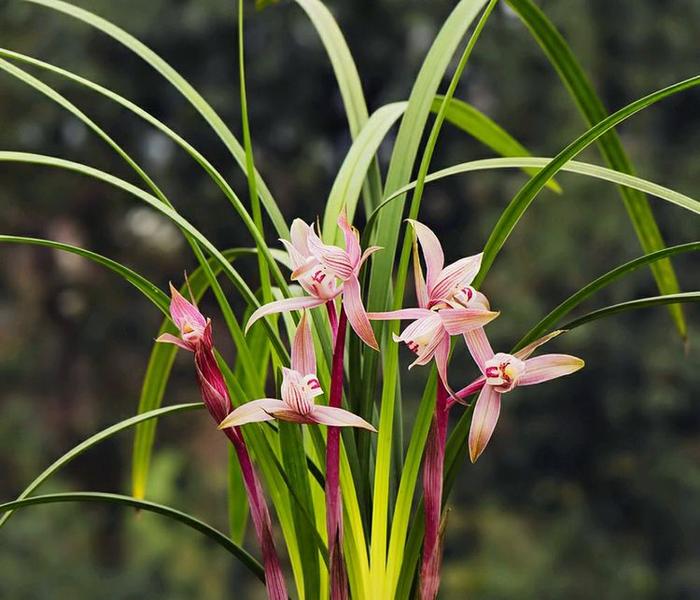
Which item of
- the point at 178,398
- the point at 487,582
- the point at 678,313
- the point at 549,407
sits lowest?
the point at 678,313

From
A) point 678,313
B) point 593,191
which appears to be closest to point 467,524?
point 593,191

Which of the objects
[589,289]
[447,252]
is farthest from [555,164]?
[447,252]

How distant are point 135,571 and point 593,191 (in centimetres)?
226

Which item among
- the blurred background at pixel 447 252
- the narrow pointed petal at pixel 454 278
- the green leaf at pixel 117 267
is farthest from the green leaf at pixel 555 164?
the blurred background at pixel 447 252

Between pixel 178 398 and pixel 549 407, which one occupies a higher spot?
pixel 178 398

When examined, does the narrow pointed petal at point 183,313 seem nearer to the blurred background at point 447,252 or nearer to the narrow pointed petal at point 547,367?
the narrow pointed petal at point 547,367

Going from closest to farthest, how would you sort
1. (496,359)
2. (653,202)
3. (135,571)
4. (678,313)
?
(496,359) → (678,313) → (135,571) → (653,202)

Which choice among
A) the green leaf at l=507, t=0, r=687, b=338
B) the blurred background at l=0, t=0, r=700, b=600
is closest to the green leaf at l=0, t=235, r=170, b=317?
the green leaf at l=507, t=0, r=687, b=338

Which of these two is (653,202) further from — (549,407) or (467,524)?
(467,524)

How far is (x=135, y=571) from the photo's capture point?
363 centimetres

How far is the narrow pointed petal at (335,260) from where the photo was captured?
1.22ft

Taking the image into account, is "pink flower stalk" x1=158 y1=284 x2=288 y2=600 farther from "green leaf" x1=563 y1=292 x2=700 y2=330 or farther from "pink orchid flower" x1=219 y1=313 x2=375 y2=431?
"green leaf" x1=563 y1=292 x2=700 y2=330

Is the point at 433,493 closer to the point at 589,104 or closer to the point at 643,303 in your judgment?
the point at 643,303

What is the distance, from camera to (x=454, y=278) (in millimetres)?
382
